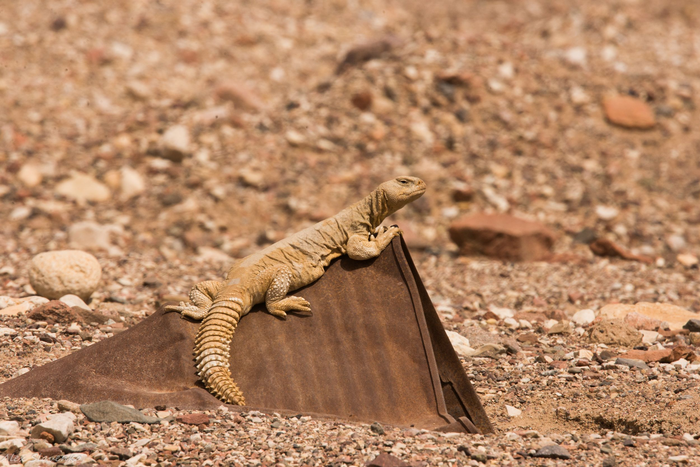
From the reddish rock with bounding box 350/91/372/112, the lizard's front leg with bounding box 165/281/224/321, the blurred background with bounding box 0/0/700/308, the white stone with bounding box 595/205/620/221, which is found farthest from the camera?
the reddish rock with bounding box 350/91/372/112

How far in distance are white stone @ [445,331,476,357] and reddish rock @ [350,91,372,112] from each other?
655cm

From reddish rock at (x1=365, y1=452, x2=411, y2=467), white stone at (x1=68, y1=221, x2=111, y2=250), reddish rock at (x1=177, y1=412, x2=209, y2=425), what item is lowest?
reddish rock at (x1=365, y1=452, x2=411, y2=467)

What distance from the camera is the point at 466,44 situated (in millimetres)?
13641

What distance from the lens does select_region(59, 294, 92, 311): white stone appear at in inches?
261

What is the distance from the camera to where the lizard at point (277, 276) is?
14.2 feet

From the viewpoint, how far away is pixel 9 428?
13.1 ft

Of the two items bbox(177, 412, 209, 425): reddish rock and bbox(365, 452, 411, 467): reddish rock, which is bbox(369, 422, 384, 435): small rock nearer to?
bbox(365, 452, 411, 467): reddish rock

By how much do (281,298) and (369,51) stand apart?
9806 millimetres

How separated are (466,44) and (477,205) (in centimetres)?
392

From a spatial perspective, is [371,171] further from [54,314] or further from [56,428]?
[56,428]

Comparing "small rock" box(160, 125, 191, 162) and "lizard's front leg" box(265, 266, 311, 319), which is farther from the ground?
"small rock" box(160, 125, 191, 162)

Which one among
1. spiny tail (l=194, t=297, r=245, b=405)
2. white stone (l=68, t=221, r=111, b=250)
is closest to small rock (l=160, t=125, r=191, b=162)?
white stone (l=68, t=221, r=111, b=250)

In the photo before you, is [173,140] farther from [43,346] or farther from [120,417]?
[120,417]

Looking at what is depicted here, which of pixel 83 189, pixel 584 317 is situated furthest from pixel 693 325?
pixel 83 189
